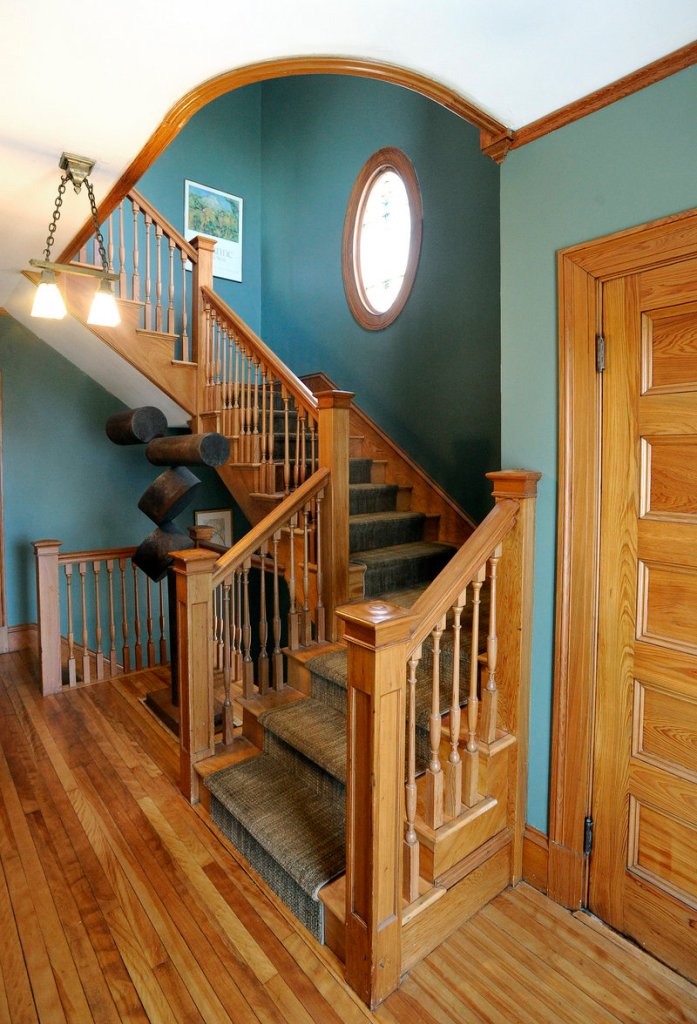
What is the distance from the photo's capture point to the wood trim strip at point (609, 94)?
5.13 ft

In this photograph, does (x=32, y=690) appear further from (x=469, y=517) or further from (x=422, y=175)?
(x=422, y=175)

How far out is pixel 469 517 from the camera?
3.81 m

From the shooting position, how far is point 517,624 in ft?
6.57

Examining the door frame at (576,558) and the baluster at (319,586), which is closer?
the door frame at (576,558)

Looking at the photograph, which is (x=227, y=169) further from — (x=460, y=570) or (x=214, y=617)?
(x=460, y=570)

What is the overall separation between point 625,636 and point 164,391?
11.0 ft

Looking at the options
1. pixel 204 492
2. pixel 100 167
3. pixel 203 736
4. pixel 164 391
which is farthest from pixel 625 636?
pixel 204 492

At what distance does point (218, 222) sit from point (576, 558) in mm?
5269

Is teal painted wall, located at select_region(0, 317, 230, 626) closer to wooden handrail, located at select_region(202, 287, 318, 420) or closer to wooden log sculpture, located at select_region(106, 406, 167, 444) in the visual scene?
wooden log sculpture, located at select_region(106, 406, 167, 444)

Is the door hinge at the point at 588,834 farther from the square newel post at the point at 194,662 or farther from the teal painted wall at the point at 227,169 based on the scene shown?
the teal painted wall at the point at 227,169

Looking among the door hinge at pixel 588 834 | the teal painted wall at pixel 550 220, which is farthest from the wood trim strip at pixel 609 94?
the door hinge at pixel 588 834

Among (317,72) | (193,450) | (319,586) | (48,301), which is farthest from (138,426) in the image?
(317,72)

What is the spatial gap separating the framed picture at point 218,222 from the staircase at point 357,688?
160 cm

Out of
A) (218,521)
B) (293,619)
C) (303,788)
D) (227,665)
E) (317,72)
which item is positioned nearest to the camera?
(317,72)
